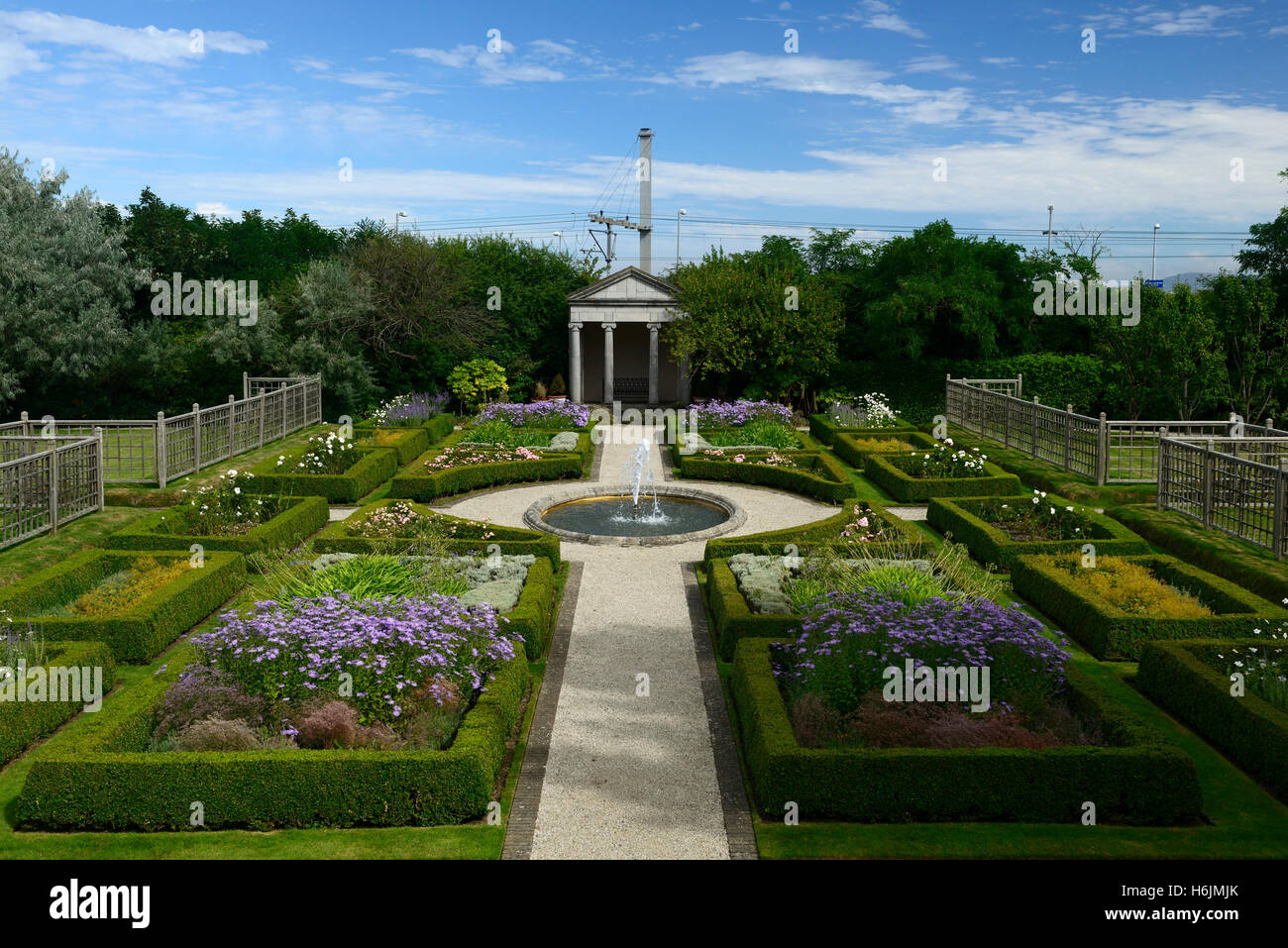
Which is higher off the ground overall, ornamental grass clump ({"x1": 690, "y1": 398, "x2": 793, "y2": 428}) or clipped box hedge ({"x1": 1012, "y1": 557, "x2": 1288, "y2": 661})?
ornamental grass clump ({"x1": 690, "y1": 398, "x2": 793, "y2": 428})

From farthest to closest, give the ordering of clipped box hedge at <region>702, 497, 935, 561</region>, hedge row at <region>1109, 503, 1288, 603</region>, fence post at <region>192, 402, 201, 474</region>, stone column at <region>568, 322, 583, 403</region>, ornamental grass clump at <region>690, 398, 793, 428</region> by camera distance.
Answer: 1. stone column at <region>568, 322, 583, 403</region>
2. ornamental grass clump at <region>690, 398, 793, 428</region>
3. fence post at <region>192, 402, 201, 474</region>
4. clipped box hedge at <region>702, 497, 935, 561</region>
5. hedge row at <region>1109, 503, 1288, 603</region>

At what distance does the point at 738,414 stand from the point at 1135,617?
17.7 m

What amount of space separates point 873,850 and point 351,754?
14.0 feet

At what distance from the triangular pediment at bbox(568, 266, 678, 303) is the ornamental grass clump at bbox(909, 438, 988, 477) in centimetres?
1595

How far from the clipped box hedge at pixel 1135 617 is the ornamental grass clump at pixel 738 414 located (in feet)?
49.3

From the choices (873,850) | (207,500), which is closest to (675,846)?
(873,850)

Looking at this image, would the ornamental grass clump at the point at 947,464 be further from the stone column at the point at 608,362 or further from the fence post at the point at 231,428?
the fence post at the point at 231,428

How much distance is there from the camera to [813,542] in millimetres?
17141

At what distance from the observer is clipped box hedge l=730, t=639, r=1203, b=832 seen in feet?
29.0

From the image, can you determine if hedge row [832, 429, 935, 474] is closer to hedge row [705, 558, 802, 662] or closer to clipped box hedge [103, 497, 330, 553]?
hedge row [705, 558, 802, 662]

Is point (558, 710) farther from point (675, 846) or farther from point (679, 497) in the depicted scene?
point (679, 497)

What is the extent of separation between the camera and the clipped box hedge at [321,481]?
21.7m

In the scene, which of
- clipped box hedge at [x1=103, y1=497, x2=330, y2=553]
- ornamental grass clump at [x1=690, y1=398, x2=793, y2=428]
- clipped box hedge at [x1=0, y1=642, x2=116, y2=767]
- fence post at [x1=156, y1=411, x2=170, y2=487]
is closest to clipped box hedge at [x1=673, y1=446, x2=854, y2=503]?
ornamental grass clump at [x1=690, y1=398, x2=793, y2=428]

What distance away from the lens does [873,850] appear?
27.3 ft
